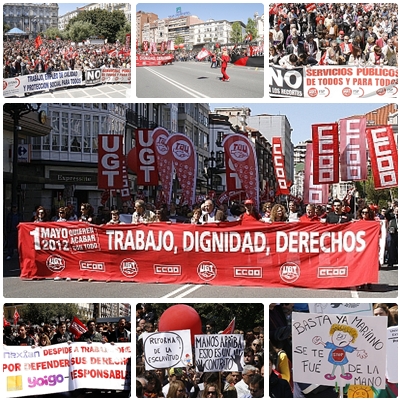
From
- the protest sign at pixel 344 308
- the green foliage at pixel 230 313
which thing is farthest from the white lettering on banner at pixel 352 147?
the green foliage at pixel 230 313

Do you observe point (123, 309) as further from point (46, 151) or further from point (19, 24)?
point (46, 151)

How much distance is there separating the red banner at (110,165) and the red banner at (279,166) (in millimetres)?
3668

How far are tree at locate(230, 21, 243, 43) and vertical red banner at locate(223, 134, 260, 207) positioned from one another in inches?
120

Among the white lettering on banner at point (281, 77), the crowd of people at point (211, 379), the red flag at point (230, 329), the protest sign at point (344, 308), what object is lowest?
the crowd of people at point (211, 379)

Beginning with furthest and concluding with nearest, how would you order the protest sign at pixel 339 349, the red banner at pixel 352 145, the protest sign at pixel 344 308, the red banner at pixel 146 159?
the red banner at pixel 146 159, the red banner at pixel 352 145, the protest sign at pixel 344 308, the protest sign at pixel 339 349

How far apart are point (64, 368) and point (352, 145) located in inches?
292

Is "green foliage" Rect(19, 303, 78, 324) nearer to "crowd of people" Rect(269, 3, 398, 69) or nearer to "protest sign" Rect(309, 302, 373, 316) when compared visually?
"protest sign" Rect(309, 302, 373, 316)

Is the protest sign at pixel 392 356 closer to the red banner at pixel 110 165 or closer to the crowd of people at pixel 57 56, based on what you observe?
the crowd of people at pixel 57 56

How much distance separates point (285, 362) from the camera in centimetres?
824

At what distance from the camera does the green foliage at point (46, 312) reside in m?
8.97

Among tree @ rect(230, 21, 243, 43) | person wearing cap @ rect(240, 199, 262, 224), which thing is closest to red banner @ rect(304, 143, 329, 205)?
tree @ rect(230, 21, 243, 43)

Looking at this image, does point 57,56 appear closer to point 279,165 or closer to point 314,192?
point 279,165

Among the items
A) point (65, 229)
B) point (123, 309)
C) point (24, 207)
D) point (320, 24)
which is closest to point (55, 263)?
point (65, 229)

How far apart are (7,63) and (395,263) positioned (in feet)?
27.2
